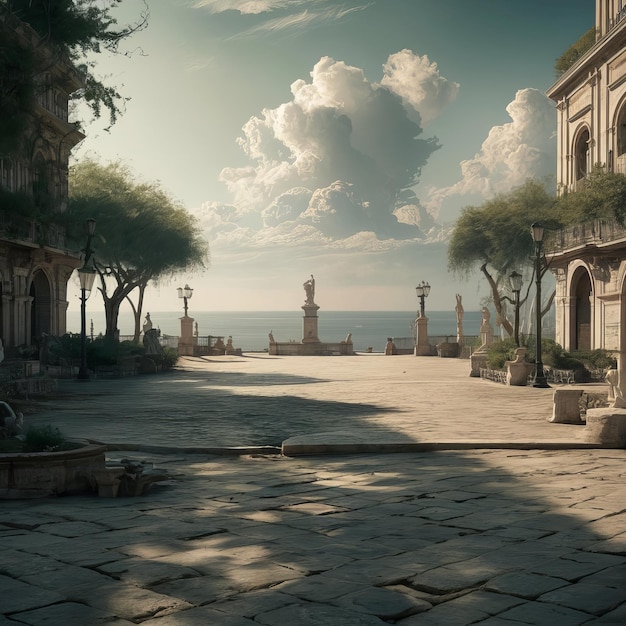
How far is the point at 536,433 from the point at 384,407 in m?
4.81

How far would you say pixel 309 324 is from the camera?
5488 cm

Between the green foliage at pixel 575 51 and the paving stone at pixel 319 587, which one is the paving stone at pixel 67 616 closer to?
the paving stone at pixel 319 587

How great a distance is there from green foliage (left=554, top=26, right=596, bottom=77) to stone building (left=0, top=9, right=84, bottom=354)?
68.3 ft

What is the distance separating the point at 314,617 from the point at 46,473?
14.3 feet

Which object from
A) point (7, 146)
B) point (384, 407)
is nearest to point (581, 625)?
point (384, 407)

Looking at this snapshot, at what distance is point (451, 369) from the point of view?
32.7 m

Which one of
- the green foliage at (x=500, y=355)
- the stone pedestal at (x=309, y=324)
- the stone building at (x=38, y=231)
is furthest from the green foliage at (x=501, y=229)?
the stone building at (x=38, y=231)

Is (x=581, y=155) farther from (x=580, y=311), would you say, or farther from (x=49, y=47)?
(x=49, y=47)

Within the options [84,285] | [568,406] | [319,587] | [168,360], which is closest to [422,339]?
[168,360]

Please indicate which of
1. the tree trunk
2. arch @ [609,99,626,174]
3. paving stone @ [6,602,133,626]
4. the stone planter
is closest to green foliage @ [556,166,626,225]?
arch @ [609,99,626,174]

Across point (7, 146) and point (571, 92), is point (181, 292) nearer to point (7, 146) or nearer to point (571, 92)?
point (571, 92)

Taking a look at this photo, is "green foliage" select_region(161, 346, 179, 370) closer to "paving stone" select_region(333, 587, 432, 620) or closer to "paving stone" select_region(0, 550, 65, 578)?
"paving stone" select_region(0, 550, 65, 578)

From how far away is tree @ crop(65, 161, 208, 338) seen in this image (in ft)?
121

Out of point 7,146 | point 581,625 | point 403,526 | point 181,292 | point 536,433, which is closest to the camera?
point 581,625
